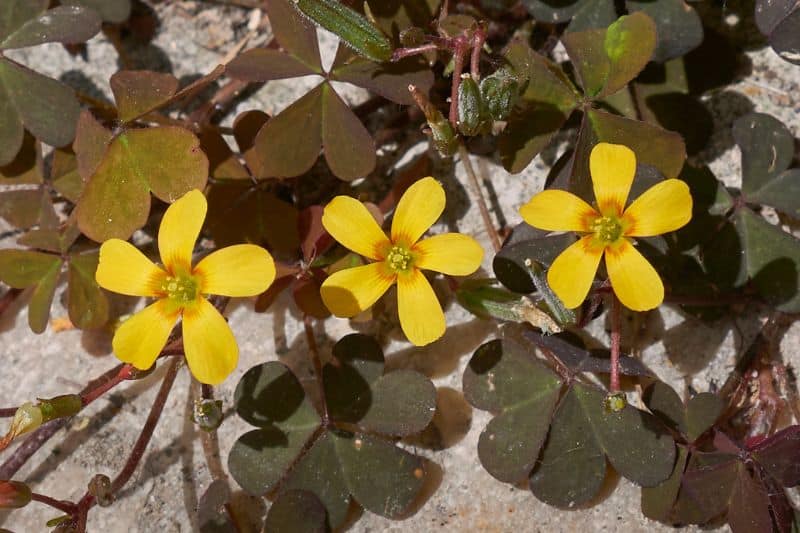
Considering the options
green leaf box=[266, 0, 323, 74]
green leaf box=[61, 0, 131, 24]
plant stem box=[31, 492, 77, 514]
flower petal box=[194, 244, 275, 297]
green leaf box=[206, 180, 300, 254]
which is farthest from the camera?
green leaf box=[61, 0, 131, 24]

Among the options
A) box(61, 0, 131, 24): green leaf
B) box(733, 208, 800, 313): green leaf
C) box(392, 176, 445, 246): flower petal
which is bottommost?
box(733, 208, 800, 313): green leaf

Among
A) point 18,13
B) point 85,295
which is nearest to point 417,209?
point 85,295

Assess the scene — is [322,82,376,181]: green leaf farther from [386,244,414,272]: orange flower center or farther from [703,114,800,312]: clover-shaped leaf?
[703,114,800,312]: clover-shaped leaf

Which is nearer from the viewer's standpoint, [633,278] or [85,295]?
[633,278]

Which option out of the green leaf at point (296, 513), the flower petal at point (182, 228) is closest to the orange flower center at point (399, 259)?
the flower petal at point (182, 228)

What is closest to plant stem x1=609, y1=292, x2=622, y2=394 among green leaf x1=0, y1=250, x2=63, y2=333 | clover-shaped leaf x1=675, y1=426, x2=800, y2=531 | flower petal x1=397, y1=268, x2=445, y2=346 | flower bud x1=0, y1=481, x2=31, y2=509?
clover-shaped leaf x1=675, y1=426, x2=800, y2=531

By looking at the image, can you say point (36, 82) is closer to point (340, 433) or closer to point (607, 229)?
point (340, 433)
